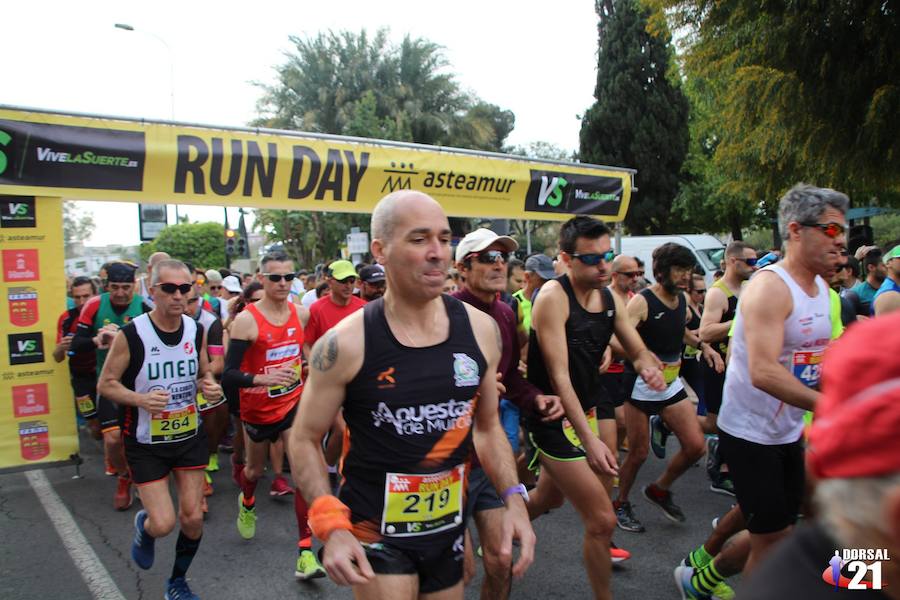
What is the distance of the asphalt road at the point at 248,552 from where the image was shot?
4395 millimetres

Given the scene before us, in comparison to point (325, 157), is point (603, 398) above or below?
below

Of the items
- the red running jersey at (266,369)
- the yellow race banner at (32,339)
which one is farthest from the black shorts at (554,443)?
the yellow race banner at (32,339)

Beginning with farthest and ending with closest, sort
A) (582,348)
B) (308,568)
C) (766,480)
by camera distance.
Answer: (308,568) < (582,348) < (766,480)

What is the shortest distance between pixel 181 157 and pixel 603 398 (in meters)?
4.90

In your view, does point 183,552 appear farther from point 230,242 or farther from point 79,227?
point 79,227

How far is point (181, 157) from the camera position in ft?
22.2

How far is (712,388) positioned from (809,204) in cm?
340

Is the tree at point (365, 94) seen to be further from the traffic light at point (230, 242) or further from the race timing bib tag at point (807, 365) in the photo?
the race timing bib tag at point (807, 365)

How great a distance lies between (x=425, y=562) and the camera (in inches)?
96.1

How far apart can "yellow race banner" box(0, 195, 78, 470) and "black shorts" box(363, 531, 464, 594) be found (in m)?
5.63

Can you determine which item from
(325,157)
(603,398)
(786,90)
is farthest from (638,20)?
(603,398)

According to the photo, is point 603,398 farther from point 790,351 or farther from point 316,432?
point 316,432

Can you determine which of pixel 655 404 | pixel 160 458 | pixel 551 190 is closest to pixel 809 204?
pixel 655 404

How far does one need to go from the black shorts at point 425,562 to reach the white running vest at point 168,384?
8.07ft
